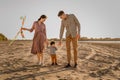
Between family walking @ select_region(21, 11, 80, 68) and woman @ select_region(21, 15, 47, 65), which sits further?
woman @ select_region(21, 15, 47, 65)

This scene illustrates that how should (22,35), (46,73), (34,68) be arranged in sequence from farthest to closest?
(22,35)
(34,68)
(46,73)

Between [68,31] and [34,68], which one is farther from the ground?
[68,31]

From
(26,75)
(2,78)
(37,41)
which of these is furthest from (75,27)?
(2,78)

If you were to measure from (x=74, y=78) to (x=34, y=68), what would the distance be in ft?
6.65

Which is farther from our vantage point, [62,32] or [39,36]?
[39,36]

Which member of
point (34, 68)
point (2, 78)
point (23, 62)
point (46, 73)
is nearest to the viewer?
point (2, 78)

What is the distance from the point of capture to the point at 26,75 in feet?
31.2

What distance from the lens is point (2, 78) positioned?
29.7ft

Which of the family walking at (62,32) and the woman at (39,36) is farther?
the woman at (39,36)

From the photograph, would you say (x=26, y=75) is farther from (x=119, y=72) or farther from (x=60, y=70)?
(x=119, y=72)

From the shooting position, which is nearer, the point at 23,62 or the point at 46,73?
the point at 46,73

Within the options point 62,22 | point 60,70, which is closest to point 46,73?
point 60,70

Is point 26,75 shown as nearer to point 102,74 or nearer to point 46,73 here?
point 46,73

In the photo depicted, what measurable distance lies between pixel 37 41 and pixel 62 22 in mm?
1343
